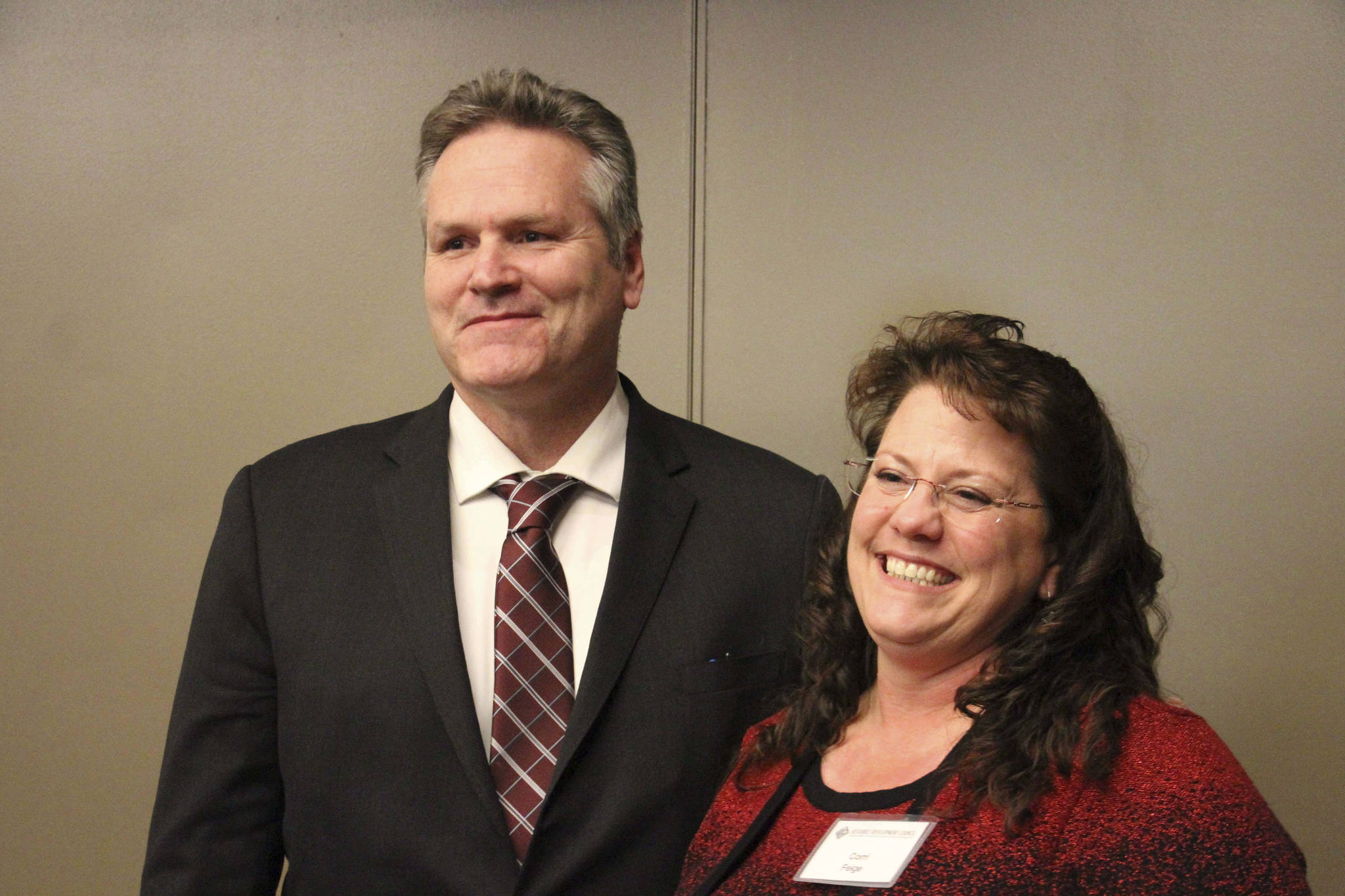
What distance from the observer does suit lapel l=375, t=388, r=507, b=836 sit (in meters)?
1.78

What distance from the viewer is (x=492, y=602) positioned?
1927mm

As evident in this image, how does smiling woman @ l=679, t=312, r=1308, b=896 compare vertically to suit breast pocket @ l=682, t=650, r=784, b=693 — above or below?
above

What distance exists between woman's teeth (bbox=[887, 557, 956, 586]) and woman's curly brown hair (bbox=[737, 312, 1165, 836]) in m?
0.13

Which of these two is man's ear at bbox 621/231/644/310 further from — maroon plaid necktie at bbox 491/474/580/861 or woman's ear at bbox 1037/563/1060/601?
woman's ear at bbox 1037/563/1060/601

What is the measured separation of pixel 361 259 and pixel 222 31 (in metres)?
0.63

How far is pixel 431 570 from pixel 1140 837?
1.03 meters

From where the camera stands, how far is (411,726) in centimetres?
181

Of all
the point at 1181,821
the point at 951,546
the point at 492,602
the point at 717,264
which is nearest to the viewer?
the point at 1181,821

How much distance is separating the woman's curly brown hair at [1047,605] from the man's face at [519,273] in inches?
18.0

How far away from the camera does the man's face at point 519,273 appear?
1918mm

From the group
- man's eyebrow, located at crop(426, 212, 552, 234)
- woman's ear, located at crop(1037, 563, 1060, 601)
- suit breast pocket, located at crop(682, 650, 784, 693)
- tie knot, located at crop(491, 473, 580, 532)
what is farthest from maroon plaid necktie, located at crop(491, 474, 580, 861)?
woman's ear, located at crop(1037, 563, 1060, 601)

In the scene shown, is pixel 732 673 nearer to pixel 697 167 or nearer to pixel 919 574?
pixel 919 574

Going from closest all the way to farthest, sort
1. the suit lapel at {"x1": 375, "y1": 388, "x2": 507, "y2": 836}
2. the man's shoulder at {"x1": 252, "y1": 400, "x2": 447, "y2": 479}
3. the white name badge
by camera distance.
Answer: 1. the white name badge
2. the suit lapel at {"x1": 375, "y1": 388, "x2": 507, "y2": 836}
3. the man's shoulder at {"x1": 252, "y1": 400, "x2": 447, "y2": 479}

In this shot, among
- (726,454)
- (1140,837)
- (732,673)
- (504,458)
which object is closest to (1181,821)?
(1140,837)
